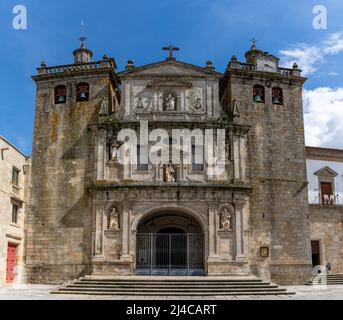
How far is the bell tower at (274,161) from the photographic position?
982 inches

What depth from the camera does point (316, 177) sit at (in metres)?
29.5

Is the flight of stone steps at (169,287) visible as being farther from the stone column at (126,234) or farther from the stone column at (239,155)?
the stone column at (239,155)

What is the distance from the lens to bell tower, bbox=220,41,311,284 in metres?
24.9

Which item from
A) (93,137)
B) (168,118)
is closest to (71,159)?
(93,137)

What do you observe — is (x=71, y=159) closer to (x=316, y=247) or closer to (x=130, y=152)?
(x=130, y=152)

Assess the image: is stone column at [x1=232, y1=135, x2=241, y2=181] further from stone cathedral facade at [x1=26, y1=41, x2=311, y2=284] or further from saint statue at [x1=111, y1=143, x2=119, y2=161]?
saint statue at [x1=111, y1=143, x2=119, y2=161]

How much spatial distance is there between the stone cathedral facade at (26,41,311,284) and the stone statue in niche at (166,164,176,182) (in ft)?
0.17

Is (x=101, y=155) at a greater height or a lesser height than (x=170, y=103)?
lesser

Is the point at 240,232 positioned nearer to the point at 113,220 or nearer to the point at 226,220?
the point at 226,220

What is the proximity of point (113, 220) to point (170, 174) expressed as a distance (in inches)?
144

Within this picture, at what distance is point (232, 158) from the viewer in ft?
82.5

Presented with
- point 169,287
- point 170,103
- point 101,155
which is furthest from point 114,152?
point 169,287

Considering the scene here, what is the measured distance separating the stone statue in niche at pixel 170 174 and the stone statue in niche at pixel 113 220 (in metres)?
3.06
